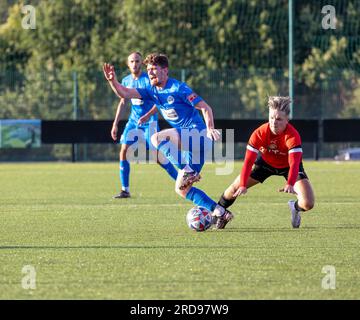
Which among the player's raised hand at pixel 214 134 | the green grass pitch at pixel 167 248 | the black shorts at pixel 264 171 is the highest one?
the player's raised hand at pixel 214 134

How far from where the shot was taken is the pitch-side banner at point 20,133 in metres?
30.3

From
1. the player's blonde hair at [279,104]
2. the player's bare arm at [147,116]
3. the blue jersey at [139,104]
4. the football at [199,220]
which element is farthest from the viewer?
the blue jersey at [139,104]

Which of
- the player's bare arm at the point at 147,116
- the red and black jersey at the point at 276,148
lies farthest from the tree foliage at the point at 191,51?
the red and black jersey at the point at 276,148

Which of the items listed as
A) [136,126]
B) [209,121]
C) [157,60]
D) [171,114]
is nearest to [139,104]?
[136,126]

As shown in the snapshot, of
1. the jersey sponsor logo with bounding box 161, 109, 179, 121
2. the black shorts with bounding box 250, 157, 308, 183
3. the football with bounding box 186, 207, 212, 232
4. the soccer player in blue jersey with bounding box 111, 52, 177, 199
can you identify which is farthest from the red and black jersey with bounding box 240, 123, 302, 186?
the soccer player in blue jersey with bounding box 111, 52, 177, 199

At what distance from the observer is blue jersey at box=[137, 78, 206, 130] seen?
12.3 meters

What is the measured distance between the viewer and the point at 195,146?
38.8 ft

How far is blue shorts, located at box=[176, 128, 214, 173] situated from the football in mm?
501

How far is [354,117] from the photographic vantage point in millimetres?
32469

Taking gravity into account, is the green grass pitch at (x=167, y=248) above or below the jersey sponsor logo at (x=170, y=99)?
below

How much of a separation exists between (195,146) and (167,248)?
2110 millimetres

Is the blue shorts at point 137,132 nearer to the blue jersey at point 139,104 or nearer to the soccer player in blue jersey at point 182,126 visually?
the blue jersey at point 139,104
